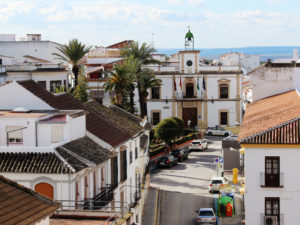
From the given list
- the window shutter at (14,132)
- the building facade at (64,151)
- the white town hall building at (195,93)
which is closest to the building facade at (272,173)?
the building facade at (64,151)

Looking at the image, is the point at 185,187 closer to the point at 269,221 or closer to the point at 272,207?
the point at 272,207

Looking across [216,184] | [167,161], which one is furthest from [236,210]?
[167,161]

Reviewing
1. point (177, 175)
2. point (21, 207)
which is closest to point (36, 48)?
point (177, 175)

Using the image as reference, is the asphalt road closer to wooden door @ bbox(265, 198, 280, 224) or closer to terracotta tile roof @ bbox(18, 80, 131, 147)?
terracotta tile roof @ bbox(18, 80, 131, 147)

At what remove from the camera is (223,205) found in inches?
1663

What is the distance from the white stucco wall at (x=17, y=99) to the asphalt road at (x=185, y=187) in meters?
11.9

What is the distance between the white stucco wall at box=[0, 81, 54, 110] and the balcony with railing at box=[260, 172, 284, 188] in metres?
11.5

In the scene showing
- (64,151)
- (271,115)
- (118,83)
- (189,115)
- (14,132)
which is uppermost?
(118,83)

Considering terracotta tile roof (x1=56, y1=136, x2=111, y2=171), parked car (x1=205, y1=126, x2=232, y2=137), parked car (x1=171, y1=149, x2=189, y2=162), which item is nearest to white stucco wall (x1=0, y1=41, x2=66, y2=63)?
parked car (x1=205, y1=126, x2=232, y2=137)

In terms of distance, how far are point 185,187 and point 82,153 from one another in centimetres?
2200

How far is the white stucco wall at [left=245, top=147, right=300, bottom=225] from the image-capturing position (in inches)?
1184

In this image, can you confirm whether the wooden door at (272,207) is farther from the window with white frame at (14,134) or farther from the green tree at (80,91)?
the green tree at (80,91)

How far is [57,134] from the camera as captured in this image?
100 feet

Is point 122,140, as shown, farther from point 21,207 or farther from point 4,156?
point 21,207
